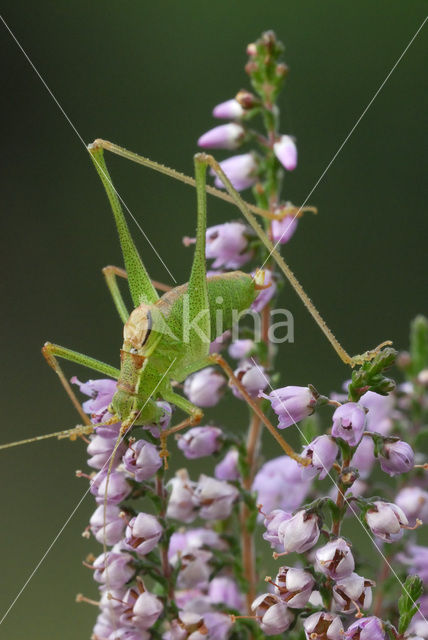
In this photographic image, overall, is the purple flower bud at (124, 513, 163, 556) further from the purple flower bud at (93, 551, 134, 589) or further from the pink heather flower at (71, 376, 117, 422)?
the pink heather flower at (71, 376, 117, 422)

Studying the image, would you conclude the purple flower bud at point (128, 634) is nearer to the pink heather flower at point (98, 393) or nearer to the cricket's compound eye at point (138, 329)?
the pink heather flower at point (98, 393)

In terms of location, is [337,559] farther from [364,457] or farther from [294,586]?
[364,457]

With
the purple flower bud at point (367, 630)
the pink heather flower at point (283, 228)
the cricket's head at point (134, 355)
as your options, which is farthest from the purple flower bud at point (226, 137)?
the purple flower bud at point (367, 630)

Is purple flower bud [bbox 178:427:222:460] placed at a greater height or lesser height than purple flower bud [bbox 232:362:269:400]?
lesser

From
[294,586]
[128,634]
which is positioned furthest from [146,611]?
[294,586]

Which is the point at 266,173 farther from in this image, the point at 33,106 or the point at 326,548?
the point at 33,106

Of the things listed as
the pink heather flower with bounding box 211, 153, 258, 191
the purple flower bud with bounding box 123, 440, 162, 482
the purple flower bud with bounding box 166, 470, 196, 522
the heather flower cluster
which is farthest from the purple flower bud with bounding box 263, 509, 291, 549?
the pink heather flower with bounding box 211, 153, 258, 191

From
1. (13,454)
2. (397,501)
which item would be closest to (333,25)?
(13,454)
